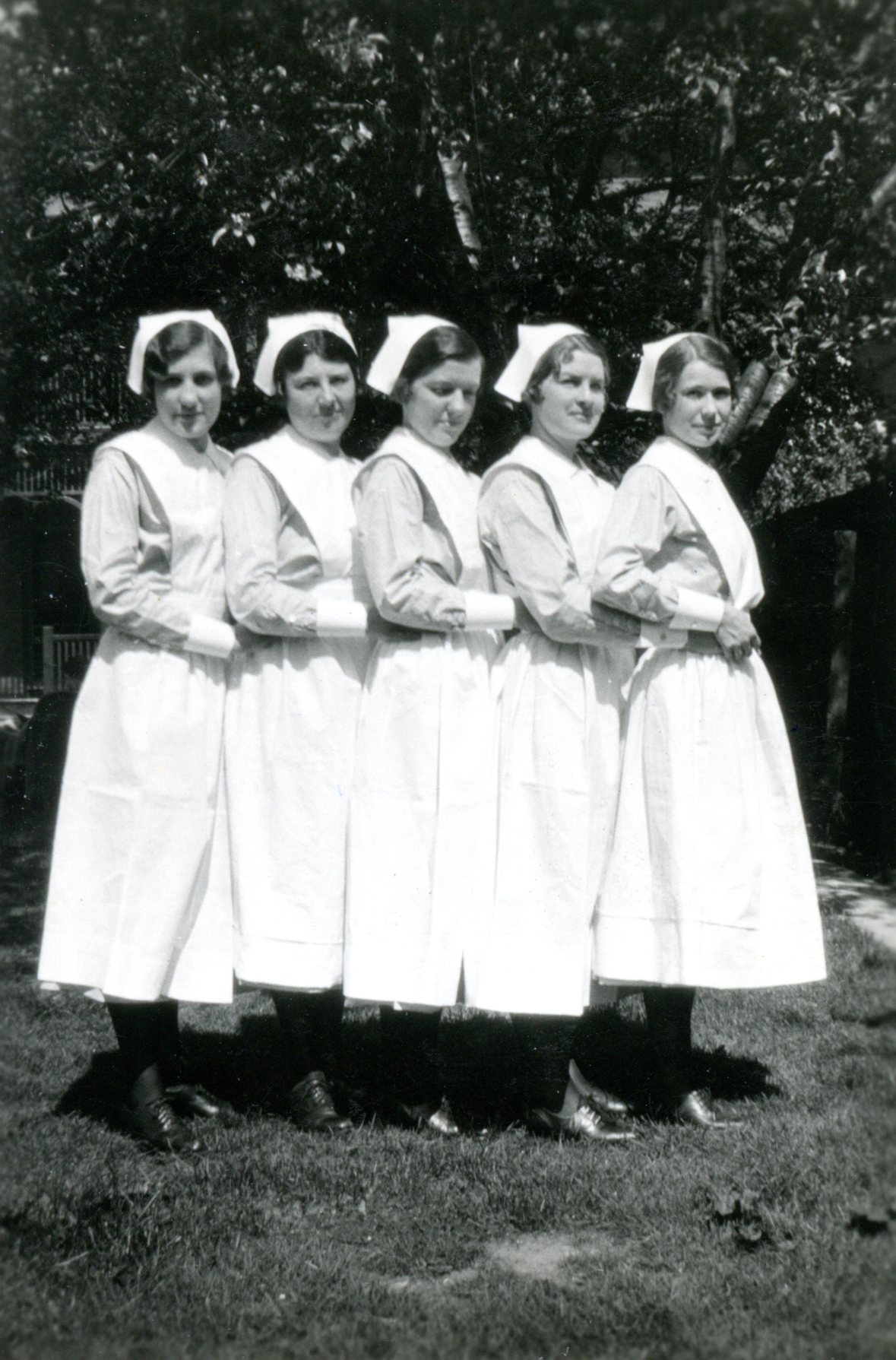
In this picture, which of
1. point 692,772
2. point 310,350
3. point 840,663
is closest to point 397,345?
point 310,350

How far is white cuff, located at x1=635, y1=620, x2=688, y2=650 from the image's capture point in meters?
3.62

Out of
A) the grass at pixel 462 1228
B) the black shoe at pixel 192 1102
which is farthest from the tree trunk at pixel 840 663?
the black shoe at pixel 192 1102

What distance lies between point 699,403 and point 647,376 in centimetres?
19

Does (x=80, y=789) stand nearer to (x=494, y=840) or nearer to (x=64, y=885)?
(x=64, y=885)

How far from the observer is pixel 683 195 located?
18.2 feet

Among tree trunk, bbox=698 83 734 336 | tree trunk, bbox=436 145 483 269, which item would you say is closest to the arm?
tree trunk, bbox=436 145 483 269

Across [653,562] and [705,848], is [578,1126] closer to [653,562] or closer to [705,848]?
[705,848]

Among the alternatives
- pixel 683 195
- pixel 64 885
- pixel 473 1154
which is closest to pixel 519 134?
pixel 683 195

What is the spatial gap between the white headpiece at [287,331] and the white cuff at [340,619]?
715mm

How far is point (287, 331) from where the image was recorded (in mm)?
3732

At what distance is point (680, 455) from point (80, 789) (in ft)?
6.31

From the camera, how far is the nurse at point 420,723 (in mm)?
3564

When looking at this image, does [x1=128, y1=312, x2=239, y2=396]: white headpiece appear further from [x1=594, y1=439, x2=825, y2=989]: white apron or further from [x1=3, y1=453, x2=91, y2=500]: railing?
[x1=3, y1=453, x2=91, y2=500]: railing

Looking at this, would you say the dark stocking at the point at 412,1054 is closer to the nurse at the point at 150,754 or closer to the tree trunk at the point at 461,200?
the nurse at the point at 150,754
